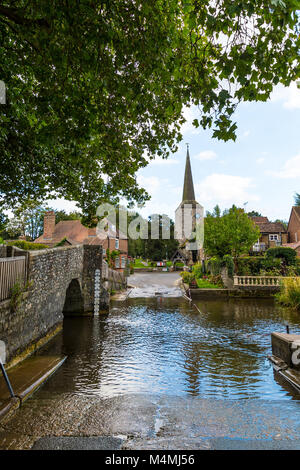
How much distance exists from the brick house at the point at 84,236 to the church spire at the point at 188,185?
28719mm

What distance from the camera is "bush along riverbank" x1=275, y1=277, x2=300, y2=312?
17.7 meters

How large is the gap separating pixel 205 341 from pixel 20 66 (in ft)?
34.9

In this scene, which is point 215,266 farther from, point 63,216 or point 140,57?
point 63,216

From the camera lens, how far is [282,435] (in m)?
4.24

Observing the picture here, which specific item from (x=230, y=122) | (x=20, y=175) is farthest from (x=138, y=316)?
(x=230, y=122)

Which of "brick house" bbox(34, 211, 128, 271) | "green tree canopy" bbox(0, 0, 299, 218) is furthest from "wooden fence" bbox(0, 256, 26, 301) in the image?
"brick house" bbox(34, 211, 128, 271)

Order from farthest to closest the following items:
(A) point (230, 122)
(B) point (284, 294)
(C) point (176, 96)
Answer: (B) point (284, 294)
(C) point (176, 96)
(A) point (230, 122)

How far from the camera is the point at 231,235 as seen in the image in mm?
27031

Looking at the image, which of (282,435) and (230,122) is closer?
(282,435)

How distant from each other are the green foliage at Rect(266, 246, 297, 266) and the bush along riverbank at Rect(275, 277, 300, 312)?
7598 millimetres

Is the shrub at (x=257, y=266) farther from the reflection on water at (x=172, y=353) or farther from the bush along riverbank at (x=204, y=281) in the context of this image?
the reflection on water at (x=172, y=353)

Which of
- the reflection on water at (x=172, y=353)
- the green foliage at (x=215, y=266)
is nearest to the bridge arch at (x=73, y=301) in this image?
the reflection on water at (x=172, y=353)
